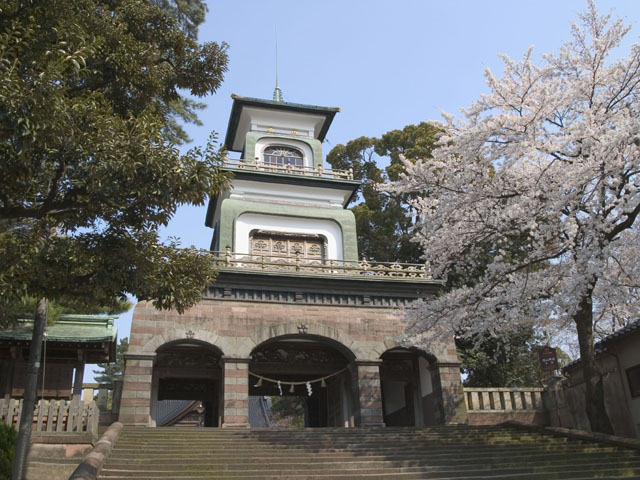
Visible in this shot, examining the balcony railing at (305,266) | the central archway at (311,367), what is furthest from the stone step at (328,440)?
the balcony railing at (305,266)

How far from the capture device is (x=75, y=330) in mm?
16984

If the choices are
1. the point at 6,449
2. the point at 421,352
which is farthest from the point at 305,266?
the point at 6,449

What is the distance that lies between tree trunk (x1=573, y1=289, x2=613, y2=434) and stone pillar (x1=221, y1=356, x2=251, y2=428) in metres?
9.51

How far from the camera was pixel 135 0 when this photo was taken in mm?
11664

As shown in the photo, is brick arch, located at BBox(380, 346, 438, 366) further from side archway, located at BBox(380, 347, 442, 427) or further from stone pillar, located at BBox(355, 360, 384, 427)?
stone pillar, located at BBox(355, 360, 384, 427)

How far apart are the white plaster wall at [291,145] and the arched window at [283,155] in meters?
0.15

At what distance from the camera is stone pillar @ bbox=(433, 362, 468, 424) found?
61.3 feet

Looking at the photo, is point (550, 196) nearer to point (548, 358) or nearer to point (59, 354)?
point (548, 358)

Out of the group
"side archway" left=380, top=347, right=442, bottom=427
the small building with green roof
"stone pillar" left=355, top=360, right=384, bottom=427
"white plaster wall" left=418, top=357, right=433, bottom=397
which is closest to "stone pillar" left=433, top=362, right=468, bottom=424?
"side archway" left=380, top=347, right=442, bottom=427

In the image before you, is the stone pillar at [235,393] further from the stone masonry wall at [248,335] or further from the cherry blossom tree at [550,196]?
the cherry blossom tree at [550,196]

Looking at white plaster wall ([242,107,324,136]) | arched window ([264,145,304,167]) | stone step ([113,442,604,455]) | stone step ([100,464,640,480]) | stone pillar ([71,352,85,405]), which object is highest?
white plaster wall ([242,107,324,136])

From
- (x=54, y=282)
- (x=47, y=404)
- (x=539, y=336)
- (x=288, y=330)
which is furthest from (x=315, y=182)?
(x=54, y=282)

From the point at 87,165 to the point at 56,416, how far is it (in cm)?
784

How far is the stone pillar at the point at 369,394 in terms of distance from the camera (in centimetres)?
1806
